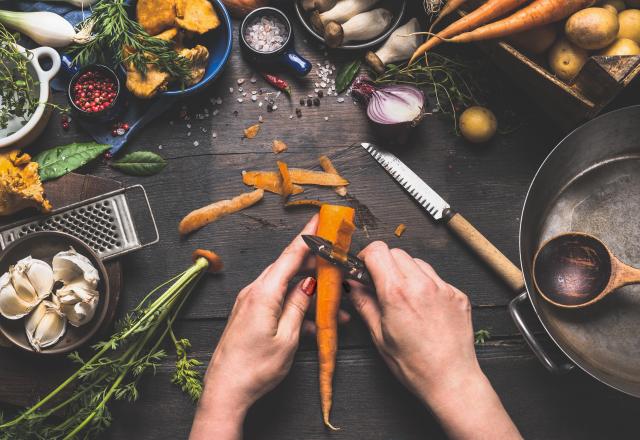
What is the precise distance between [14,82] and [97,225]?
1.25 ft

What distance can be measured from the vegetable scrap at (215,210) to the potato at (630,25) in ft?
3.00

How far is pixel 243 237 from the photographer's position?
56.3 inches

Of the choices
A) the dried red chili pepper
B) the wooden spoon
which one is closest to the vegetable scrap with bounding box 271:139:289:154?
the dried red chili pepper

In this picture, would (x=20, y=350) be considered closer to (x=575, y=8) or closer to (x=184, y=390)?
(x=184, y=390)

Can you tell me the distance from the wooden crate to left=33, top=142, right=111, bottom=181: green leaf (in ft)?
3.28

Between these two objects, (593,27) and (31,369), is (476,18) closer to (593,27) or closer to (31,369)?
(593,27)

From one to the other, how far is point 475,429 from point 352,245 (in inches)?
20.0

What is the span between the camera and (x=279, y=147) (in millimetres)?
1436

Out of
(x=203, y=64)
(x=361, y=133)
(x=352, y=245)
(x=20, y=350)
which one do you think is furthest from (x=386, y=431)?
(x=203, y=64)

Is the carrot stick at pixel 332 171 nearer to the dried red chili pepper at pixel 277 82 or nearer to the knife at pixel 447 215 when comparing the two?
the knife at pixel 447 215

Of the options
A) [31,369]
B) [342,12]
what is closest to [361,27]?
[342,12]

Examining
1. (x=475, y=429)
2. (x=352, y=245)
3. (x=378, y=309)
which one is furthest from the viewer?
(x=352, y=245)

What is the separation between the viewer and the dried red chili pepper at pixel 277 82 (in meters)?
1.44

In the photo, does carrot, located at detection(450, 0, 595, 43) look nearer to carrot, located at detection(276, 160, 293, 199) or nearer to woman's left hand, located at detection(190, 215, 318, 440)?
carrot, located at detection(276, 160, 293, 199)
